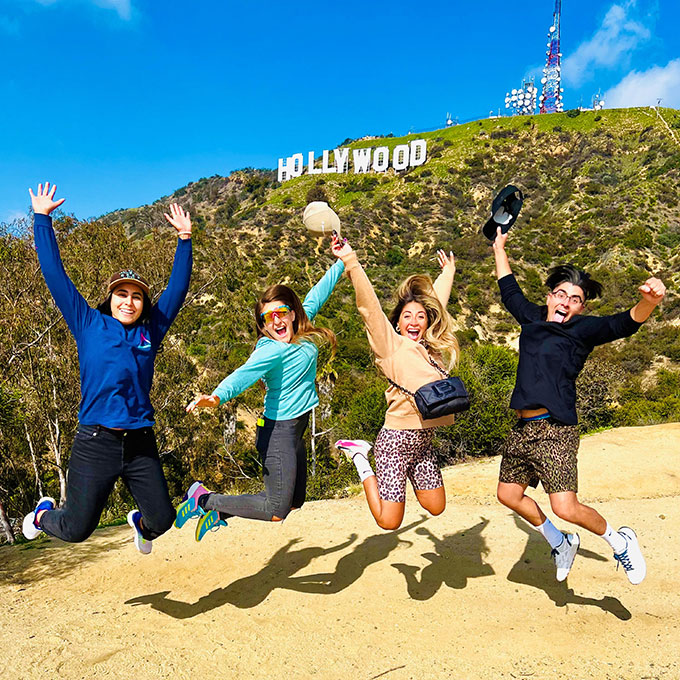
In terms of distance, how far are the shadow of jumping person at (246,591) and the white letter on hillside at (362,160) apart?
70.6m

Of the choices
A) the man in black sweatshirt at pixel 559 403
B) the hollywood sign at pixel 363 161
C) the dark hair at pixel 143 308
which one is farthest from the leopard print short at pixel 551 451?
the hollywood sign at pixel 363 161

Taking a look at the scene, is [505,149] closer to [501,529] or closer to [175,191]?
[175,191]

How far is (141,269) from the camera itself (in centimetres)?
1477

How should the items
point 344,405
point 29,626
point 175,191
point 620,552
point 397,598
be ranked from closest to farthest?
point 620,552
point 29,626
point 397,598
point 344,405
point 175,191

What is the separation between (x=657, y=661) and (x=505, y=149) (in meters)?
72.5

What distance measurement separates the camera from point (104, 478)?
12.4 feet

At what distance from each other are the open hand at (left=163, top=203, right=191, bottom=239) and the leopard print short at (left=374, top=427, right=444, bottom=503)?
216cm

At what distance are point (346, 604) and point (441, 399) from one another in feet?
7.39

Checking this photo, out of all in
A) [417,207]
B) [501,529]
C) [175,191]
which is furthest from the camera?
[175,191]

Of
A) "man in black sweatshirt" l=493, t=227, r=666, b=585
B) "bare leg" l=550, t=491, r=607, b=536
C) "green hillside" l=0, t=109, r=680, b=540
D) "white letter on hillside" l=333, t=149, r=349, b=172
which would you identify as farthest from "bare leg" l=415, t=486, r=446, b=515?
"white letter on hillside" l=333, t=149, r=349, b=172

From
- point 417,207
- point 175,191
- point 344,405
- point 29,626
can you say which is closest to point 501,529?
point 29,626

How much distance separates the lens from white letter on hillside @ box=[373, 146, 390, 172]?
71.4m

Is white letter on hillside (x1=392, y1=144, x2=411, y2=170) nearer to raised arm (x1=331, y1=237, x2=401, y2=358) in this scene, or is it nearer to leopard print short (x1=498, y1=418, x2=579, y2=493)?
raised arm (x1=331, y1=237, x2=401, y2=358)

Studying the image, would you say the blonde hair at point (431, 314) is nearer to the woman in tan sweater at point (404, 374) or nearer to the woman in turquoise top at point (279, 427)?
the woman in tan sweater at point (404, 374)
